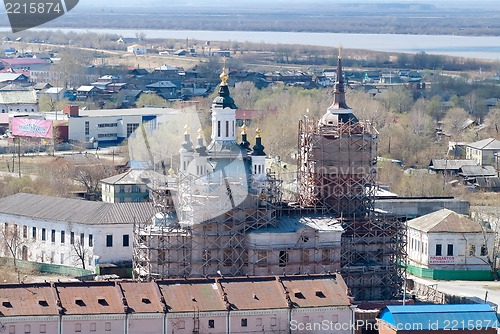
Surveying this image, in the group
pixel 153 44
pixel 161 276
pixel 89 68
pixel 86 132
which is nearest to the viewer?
pixel 161 276

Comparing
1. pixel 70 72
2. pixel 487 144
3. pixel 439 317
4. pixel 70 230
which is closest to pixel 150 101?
pixel 70 72

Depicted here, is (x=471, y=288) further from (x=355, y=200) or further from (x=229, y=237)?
(x=229, y=237)

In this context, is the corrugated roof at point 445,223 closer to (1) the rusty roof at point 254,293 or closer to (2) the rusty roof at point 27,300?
(1) the rusty roof at point 254,293

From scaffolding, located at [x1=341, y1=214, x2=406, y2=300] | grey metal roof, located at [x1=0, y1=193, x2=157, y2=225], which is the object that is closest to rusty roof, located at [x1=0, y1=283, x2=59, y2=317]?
scaffolding, located at [x1=341, y1=214, x2=406, y2=300]

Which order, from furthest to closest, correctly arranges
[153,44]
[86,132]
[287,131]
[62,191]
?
[153,44], [86,132], [287,131], [62,191]

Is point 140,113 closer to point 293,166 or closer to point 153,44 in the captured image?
point 293,166

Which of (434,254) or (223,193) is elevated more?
(223,193)

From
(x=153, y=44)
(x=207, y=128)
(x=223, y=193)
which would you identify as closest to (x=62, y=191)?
(x=207, y=128)
